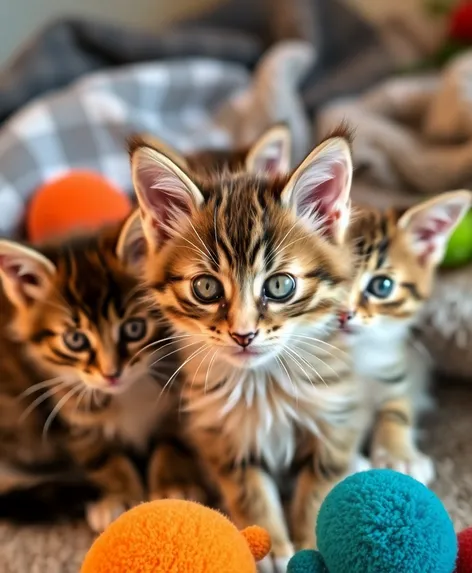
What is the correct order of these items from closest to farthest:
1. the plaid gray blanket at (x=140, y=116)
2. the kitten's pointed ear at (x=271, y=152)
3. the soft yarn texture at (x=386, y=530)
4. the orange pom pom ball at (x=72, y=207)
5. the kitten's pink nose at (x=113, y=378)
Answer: the soft yarn texture at (x=386, y=530)
the kitten's pink nose at (x=113, y=378)
the kitten's pointed ear at (x=271, y=152)
the orange pom pom ball at (x=72, y=207)
the plaid gray blanket at (x=140, y=116)

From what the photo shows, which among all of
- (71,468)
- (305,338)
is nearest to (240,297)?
(305,338)

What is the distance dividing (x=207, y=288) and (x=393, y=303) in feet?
1.18

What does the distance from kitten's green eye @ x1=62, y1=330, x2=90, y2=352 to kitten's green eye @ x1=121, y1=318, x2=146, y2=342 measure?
6 centimetres

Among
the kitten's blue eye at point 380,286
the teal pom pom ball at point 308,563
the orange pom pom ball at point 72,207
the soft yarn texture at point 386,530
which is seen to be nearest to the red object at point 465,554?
the soft yarn texture at point 386,530

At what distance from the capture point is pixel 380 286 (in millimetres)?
1113

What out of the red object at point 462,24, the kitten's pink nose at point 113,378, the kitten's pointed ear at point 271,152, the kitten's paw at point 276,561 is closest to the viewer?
the kitten's paw at point 276,561

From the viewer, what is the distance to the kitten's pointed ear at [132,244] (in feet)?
3.40

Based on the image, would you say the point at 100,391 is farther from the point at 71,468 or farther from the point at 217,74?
the point at 217,74

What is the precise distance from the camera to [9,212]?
1.48m

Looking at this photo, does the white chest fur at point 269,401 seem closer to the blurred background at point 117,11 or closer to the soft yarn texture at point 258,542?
the soft yarn texture at point 258,542

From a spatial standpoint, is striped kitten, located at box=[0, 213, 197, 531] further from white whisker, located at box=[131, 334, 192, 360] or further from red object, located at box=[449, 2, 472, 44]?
red object, located at box=[449, 2, 472, 44]

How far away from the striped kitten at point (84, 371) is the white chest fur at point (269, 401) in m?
0.12

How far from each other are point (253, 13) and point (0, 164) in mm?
1046

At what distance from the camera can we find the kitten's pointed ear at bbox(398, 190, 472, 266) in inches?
44.0
